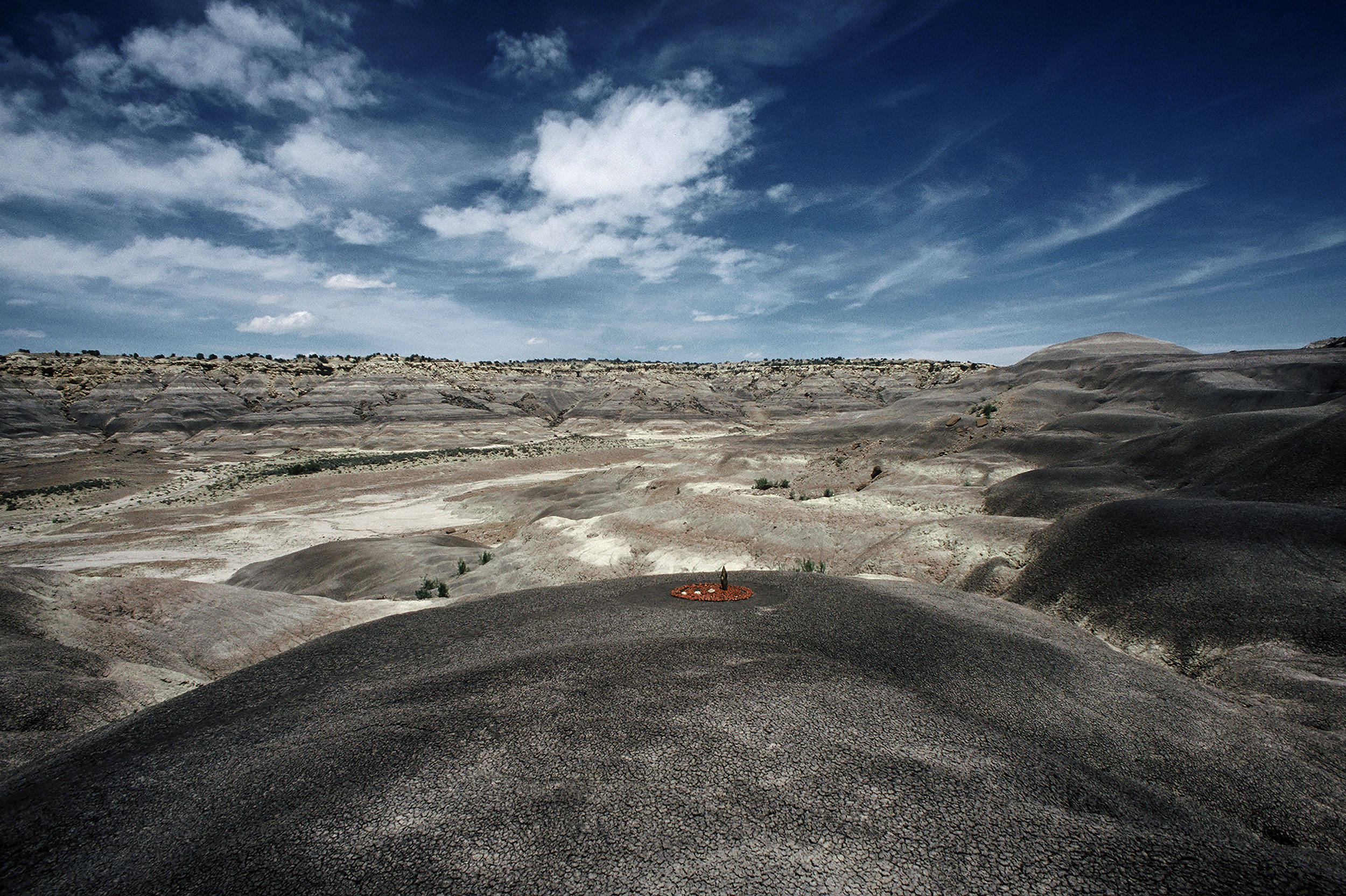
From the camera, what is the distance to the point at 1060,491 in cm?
1606

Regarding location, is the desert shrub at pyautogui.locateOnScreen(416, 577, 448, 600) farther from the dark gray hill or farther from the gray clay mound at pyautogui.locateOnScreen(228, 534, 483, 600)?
the dark gray hill

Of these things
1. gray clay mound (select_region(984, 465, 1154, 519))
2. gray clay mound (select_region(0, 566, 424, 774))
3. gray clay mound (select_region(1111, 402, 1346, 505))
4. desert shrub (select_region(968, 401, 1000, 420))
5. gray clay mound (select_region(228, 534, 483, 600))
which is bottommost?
gray clay mound (select_region(228, 534, 483, 600))

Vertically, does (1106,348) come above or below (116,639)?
above

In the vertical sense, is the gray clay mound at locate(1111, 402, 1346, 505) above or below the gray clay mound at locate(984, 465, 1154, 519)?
above

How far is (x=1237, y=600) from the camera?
812 centimetres

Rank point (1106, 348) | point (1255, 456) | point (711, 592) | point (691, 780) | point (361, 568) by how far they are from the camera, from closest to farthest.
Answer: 1. point (691, 780)
2. point (711, 592)
3. point (1255, 456)
4. point (361, 568)
5. point (1106, 348)

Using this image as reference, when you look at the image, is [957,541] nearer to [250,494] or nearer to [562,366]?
[250,494]

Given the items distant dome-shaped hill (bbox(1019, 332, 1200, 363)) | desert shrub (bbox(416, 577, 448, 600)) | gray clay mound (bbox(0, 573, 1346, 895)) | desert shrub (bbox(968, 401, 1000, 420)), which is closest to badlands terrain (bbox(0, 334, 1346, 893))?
gray clay mound (bbox(0, 573, 1346, 895))

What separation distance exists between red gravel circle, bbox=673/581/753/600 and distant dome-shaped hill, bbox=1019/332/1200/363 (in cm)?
4714

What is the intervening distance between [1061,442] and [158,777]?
2680 centimetres

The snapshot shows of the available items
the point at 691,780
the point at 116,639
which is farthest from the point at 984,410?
the point at 116,639

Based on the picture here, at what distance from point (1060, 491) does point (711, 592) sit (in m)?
12.6

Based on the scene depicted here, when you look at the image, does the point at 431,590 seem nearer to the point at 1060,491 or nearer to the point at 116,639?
the point at 116,639

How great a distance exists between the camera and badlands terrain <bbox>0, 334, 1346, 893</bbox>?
11.1ft
